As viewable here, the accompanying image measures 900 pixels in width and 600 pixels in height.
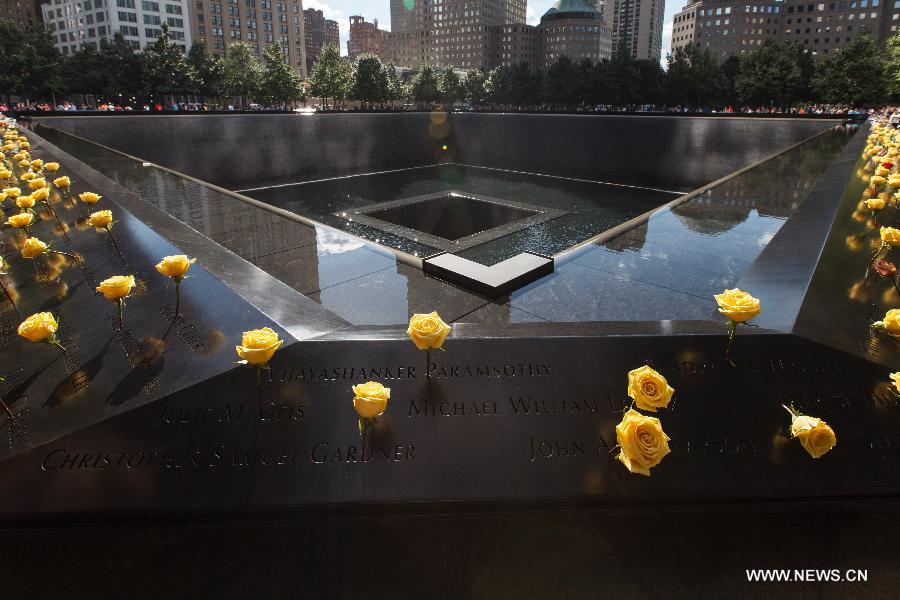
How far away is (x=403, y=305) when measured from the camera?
5094 millimetres

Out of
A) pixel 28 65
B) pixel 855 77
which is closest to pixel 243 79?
pixel 28 65

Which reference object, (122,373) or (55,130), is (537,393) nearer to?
(122,373)

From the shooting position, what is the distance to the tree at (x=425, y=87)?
219ft

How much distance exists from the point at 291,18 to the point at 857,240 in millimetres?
144200

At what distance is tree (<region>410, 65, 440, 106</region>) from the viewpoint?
6662 cm

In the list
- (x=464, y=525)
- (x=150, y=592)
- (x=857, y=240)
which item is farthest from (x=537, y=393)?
(x=857, y=240)

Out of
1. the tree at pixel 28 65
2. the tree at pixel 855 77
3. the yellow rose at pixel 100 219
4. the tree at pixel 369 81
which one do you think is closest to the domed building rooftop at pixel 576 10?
the tree at pixel 369 81

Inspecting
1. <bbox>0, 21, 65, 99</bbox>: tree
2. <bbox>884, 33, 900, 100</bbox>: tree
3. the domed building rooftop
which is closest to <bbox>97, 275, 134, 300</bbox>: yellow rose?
<bbox>884, 33, 900, 100</bbox>: tree

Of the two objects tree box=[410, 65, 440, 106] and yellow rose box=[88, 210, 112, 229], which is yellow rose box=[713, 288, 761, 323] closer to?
yellow rose box=[88, 210, 112, 229]

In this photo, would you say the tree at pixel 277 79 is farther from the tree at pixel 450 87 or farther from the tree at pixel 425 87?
the tree at pixel 450 87

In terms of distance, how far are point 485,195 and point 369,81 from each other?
43.9 m

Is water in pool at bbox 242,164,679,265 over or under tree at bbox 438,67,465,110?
under

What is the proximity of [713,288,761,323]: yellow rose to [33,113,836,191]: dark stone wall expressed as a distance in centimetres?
1972

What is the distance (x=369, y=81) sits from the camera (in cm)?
5638
